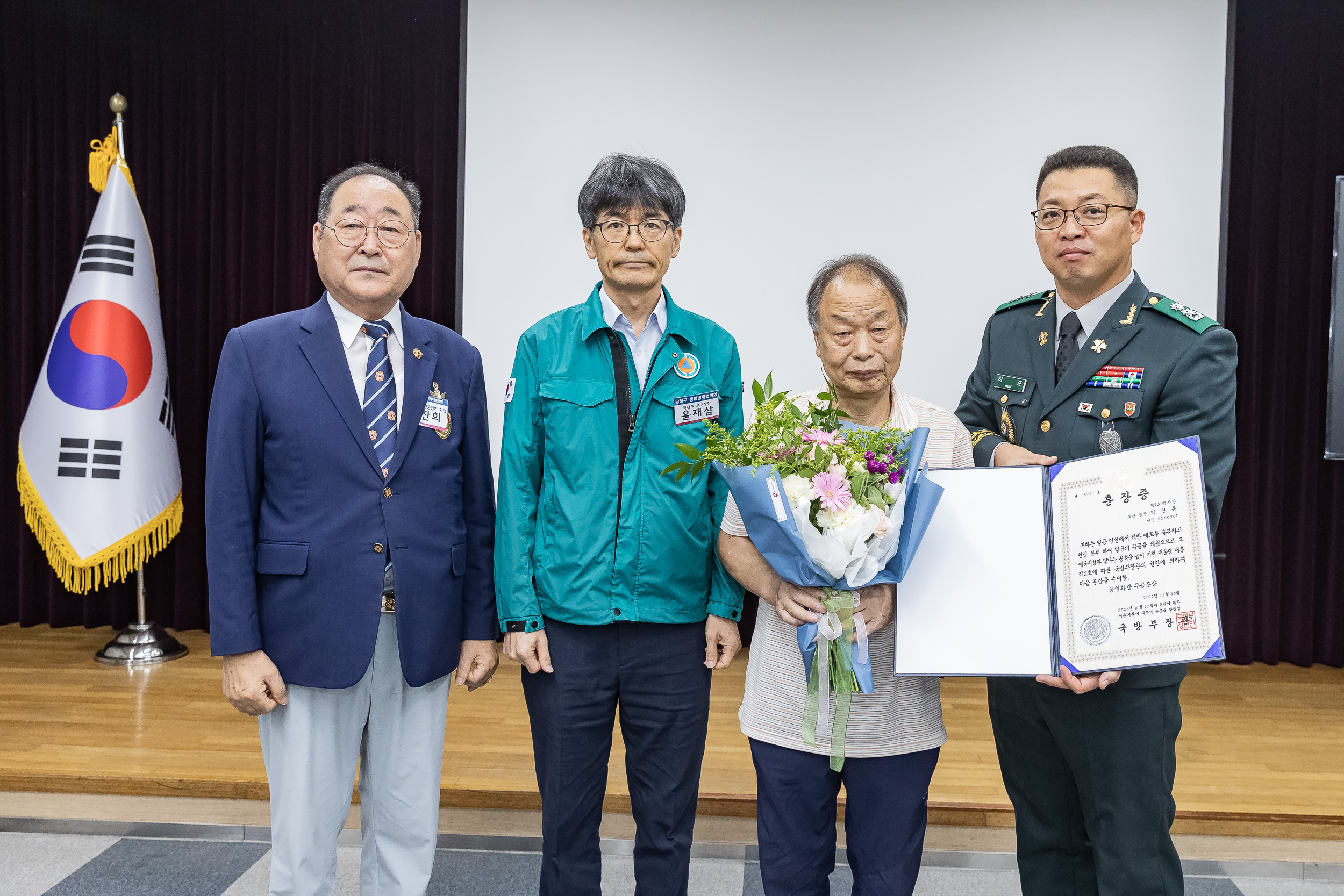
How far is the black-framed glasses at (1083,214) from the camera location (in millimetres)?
1557

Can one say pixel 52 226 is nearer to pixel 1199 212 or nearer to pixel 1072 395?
pixel 1072 395

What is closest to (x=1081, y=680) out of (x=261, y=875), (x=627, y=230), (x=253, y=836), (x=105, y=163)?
(x=627, y=230)

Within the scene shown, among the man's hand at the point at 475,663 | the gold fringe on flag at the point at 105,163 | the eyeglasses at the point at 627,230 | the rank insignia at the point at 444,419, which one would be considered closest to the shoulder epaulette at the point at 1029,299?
the eyeglasses at the point at 627,230

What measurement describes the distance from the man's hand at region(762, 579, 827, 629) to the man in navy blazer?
2.23 feet

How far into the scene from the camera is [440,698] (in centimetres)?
177

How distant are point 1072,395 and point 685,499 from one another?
78 cm

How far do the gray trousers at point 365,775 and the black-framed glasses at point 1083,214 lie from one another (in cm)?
149

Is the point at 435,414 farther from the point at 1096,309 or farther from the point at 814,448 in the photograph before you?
the point at 1096,309

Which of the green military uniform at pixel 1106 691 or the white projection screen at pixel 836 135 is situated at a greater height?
the white projection screen at pixel 836 135

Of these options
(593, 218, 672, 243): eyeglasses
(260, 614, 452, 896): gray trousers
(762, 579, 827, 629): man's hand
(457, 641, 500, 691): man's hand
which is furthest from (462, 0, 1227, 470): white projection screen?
(762, 579, 827, 629): man's hand

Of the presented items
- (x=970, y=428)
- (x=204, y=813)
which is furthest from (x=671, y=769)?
(x=204, y=813)

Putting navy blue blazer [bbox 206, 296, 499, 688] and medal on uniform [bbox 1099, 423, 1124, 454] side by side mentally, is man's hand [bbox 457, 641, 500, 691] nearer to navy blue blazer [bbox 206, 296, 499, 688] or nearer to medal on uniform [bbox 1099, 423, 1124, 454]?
navy blue blazer [bbox 206, 296, 499, 688]

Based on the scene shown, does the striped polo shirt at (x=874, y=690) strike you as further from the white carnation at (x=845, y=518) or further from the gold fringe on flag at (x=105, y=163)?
the gold fringe on flag at (x=105, y=163)

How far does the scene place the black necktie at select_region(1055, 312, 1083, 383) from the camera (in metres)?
1.69
